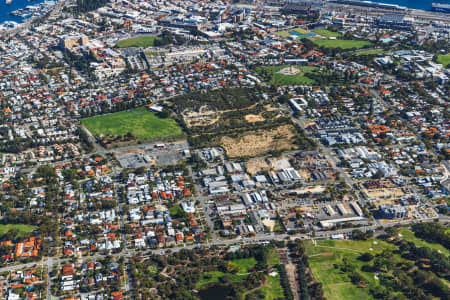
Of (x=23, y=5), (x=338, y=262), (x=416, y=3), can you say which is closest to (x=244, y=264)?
(x=338, y=262)

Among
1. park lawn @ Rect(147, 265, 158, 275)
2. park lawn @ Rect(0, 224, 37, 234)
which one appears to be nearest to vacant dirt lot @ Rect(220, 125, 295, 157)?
park lawn @ Rect(147, 265, 158, 275)

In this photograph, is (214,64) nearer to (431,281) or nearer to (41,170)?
(41,170)

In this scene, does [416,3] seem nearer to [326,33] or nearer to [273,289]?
[326,33]

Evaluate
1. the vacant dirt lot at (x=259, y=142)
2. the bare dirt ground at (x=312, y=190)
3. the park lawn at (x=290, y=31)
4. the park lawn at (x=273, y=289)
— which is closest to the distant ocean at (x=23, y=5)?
the park lawn at (x=290, y=31)

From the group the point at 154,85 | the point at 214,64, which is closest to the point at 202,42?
the point at 214,64

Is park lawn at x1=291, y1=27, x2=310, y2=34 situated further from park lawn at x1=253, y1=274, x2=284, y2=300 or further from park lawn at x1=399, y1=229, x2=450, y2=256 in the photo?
park lawn at x1=253, y1=274, x2=284, y2=300

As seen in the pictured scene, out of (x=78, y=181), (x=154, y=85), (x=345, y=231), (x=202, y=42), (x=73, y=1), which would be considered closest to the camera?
(x=345, y=231)

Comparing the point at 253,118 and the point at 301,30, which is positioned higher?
the point at 301,30

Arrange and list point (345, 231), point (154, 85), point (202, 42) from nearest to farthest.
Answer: point (345, 231) < point (154, 85) < point (202, 42)
